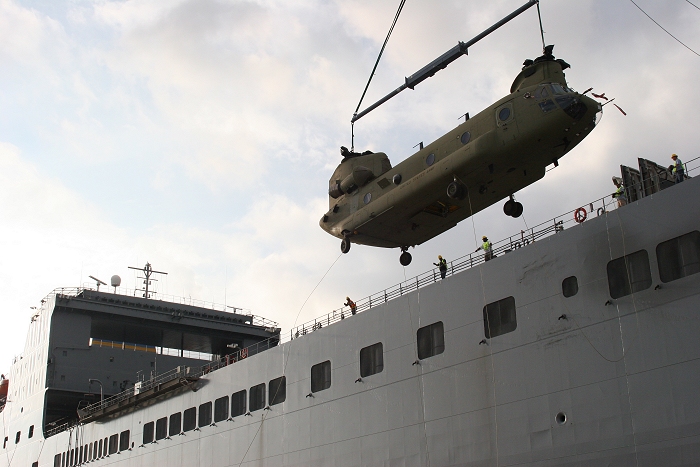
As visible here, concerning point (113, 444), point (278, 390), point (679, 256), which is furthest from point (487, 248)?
point (113, 444)

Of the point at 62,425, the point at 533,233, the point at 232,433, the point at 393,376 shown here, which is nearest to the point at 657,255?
the point at 533,233

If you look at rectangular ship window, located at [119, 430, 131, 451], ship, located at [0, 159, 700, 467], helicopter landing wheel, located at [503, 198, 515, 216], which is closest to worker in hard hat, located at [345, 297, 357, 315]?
ship, located at [0, 159, 700, 467]

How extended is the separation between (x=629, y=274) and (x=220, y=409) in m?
18.3

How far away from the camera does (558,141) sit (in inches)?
666

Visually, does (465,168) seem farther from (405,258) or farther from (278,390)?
(278,390)

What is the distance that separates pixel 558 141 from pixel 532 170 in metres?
1.52

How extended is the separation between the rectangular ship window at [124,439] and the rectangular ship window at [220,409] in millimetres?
8143

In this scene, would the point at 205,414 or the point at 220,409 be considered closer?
the point at 220,409


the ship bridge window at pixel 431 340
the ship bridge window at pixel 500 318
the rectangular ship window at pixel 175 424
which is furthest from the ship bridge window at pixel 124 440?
the ship bridge window at pixel 500 318

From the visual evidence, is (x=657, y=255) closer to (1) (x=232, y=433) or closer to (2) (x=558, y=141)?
(2) (x=558, y=141)

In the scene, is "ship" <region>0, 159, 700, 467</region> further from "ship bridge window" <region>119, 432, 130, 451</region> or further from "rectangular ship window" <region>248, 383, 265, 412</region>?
"ship bridge window" <region>119, 432, 130, 451</region>

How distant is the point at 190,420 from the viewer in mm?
29625

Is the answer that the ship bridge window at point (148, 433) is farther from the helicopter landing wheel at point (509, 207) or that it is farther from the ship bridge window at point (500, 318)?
the helicopter landing wheel at point (509, 207)

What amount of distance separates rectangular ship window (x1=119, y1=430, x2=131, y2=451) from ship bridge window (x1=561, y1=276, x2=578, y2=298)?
988 inches
